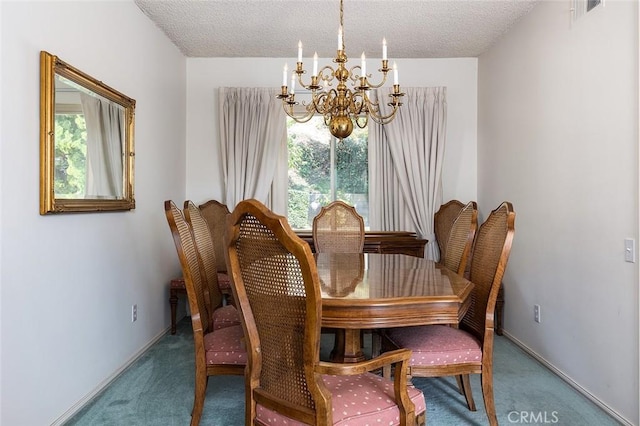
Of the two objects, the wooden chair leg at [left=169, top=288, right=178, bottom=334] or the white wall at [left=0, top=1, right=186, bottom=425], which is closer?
the white wall at [left=0, top=1, right=186, bottom=425]

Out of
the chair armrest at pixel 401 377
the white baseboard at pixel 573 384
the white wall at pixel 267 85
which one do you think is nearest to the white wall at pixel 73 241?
the white wall at pixel 267 85

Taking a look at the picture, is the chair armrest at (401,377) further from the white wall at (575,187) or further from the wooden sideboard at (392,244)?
the wooden sideboard at (392,244)

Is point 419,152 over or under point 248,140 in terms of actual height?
under

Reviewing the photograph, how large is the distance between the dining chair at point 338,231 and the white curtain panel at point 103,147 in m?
1.51

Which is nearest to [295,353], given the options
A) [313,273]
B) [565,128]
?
[313,273]

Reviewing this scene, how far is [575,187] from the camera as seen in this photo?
2410 millimetres

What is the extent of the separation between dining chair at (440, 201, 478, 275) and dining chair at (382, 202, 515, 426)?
21 cm

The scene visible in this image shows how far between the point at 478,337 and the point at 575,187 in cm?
125

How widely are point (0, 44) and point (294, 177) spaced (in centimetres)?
274

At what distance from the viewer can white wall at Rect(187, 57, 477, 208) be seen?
4020 millimetres

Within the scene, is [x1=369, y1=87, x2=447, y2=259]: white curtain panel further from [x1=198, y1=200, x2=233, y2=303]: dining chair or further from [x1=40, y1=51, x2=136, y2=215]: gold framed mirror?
[x1=40, y1=51, x2=136, y2=215]: gold framed mirror

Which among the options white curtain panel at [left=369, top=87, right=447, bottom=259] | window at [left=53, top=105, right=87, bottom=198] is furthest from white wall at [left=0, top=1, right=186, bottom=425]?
white curtain panel at [left=369, top=87, right=447, bottom=259]

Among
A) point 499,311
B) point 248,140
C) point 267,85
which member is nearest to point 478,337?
point 499,311

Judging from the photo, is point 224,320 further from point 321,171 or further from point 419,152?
point 419,152
